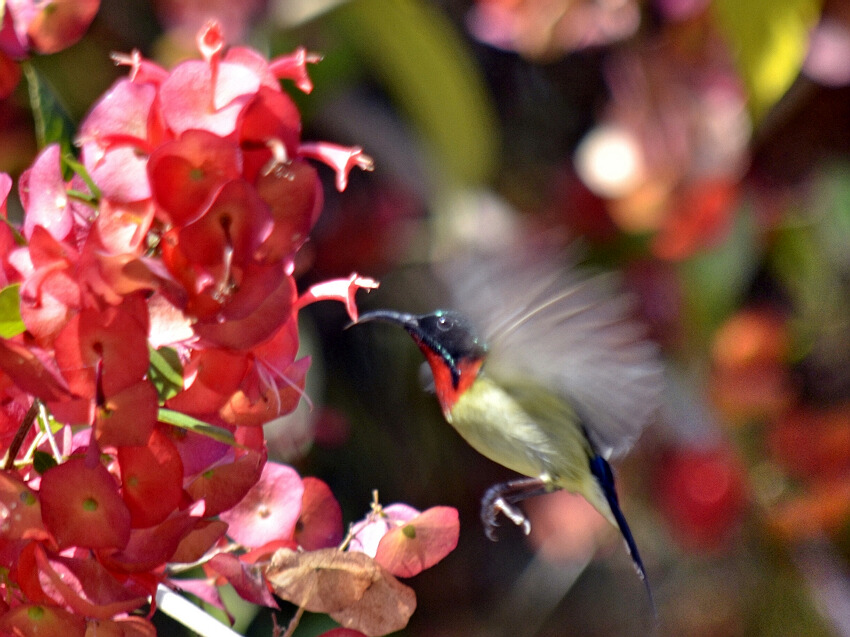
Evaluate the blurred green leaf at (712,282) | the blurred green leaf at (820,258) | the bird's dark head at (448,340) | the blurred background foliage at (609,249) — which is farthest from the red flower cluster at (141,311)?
the blurred green leaf at (820,258)

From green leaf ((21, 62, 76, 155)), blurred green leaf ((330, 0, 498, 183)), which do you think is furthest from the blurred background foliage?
green leaf ((21, 62, 76, 155))

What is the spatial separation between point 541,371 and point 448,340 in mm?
91

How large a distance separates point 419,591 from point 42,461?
148 cm

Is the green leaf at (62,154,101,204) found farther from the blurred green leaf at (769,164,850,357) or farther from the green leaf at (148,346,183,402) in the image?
the blurred green leaf at (769,164,850,357)

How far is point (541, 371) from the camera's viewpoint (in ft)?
2.88

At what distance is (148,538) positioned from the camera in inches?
20.1

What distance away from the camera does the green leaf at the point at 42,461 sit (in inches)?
20.6

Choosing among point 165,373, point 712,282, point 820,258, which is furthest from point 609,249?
point 165,373

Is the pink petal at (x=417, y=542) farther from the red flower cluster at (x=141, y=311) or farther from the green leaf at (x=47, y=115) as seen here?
the green leaf at (x=47, y=115)

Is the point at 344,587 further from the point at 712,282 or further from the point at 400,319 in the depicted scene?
the point at 712,282

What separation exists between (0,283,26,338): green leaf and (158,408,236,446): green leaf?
9cm

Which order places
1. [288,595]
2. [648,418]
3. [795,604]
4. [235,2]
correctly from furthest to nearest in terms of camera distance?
[795,604] < [235,2] < [648,418] < [288,595]

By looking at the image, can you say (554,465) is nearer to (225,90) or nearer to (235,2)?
(225,90)

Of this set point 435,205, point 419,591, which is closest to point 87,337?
point 435,205
